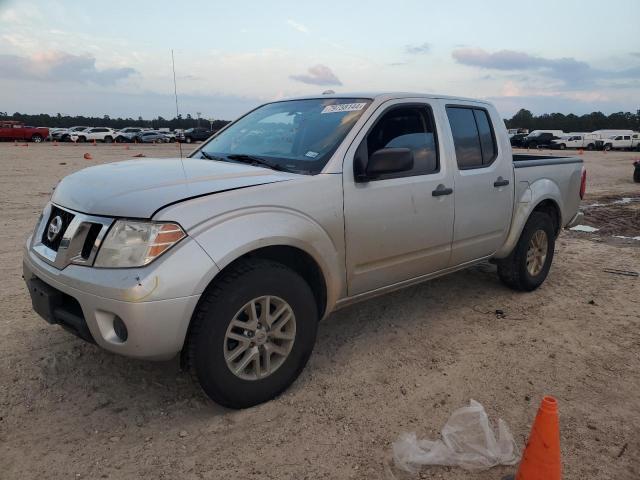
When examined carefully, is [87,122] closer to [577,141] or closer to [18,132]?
[18,132]

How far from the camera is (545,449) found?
218 centimetres

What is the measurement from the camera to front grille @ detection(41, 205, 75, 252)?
2850 millimetres

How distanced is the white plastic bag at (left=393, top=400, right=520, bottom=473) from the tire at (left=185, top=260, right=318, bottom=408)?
2.60 feet

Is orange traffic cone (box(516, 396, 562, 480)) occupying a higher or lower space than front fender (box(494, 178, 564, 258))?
lower


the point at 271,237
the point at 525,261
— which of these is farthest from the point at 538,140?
the point at 271,237

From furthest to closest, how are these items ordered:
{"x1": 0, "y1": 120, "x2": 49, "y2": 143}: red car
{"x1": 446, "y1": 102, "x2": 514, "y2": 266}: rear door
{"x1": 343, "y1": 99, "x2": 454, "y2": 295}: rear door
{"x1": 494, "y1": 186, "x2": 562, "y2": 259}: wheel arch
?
{"x1": 0, "y1": 120, "x2": 49, "y2": 143}: red car < {"x1": 494, "y1": 186, "x2": 562, "y2": 259}: wheel arch < {"x1": 446, "y1": 102, "x2": 514, "y2": 266}: rear door < {"x1": 343, "y1": 99, "x2": 454, "y2": 295}: rear door

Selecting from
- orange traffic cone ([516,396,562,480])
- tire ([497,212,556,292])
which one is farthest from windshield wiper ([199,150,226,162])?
tire ([497,212,556,292])

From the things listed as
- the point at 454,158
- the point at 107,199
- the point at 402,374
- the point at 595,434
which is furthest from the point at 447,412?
the point at 107,199

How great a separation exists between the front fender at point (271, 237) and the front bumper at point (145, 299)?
91mm

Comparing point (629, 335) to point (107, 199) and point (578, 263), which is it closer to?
point (578, 263)

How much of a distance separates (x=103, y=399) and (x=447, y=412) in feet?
6.66

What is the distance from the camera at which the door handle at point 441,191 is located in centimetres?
379

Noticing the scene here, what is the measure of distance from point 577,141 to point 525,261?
47.8m

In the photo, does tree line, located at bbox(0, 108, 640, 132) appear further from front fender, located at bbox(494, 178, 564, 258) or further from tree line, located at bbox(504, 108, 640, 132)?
front fender, located at bbox(494, 178, 564, 258)
